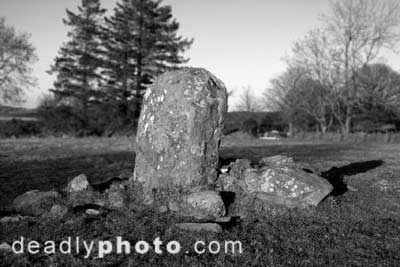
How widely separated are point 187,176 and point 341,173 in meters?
6.02

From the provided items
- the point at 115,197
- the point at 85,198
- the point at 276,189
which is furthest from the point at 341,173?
the point at 85,198

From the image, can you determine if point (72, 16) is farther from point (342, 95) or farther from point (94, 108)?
point (342, 95)

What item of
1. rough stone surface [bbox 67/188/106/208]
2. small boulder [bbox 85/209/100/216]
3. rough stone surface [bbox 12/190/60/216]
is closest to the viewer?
small boulder [bbox 85/209/100/216]

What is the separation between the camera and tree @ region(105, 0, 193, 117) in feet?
111

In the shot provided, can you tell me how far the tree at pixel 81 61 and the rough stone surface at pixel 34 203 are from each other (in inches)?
1145

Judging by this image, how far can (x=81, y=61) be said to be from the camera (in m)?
34.8

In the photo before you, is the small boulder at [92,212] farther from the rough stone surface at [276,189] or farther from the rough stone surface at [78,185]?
the rough stone surface at [276,189]

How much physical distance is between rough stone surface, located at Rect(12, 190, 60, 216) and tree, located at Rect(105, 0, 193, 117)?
26971mm

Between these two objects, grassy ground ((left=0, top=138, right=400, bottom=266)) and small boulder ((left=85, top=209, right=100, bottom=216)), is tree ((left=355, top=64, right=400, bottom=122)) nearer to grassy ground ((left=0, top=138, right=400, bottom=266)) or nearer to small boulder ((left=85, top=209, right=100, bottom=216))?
grassy ground ((left=0, top=138, right=400, bottom=266))

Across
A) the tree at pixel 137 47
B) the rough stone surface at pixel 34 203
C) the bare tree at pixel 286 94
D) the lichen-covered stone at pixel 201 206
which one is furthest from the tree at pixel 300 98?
the rough stone surface at pixel 34 203

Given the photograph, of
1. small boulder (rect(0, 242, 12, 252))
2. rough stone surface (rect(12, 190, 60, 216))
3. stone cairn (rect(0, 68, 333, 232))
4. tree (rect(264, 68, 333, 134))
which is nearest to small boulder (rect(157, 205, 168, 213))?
stone cairn (rect(0, 68, 333, 232))

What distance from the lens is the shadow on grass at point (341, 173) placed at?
328 inches

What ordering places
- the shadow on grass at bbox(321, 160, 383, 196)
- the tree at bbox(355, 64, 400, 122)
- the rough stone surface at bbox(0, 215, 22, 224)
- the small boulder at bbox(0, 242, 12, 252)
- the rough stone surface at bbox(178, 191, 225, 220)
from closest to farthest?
the small boulder at bbox(0, 242, 12, 252) < the rough stone surface at bbox(0, 215, 22, 224) < the rough stone surface at bbox(178, 191, 225, 220) < the shadow on grass at bbox(321, 160, 383, 196) < the tree at bbox(355, 64, 400, 122)

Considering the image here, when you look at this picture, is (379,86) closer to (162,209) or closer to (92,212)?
(162,209)
